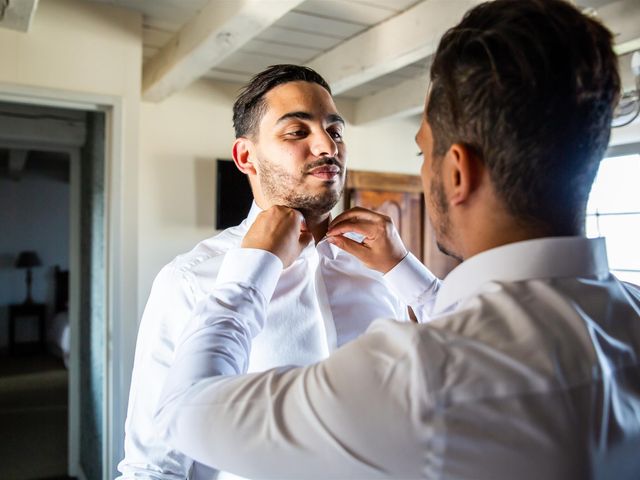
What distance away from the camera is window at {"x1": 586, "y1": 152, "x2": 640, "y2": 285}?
407 centimetres

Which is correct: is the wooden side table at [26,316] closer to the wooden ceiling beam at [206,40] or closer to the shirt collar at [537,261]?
the wooden ceiling beam at [206,40]

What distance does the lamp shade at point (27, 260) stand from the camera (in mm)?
7443

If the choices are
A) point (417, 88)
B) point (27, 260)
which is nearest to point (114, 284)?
point (417, 88)

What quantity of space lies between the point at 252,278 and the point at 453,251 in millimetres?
316

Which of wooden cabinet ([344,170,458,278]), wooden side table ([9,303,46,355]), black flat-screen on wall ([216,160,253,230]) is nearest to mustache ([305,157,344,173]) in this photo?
black flat-screen on wall ([216,160,253,230])

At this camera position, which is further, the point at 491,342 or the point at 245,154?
the point at 245,154

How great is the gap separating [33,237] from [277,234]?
780cm

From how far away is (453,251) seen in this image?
757mm

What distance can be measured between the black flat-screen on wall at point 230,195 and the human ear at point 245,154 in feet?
8.19

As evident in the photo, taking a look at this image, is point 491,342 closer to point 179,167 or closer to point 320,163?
point 320,163

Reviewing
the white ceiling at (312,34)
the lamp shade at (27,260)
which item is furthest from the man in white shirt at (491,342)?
the lamp shade at (27,260)

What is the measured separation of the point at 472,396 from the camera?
0.54 metres

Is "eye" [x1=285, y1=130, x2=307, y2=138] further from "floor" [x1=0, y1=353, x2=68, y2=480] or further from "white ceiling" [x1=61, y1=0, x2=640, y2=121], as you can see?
"floor" [x1=0, y1=353, x2=68, y2=480]

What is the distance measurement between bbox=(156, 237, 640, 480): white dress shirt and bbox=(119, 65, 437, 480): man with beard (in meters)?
0.52
